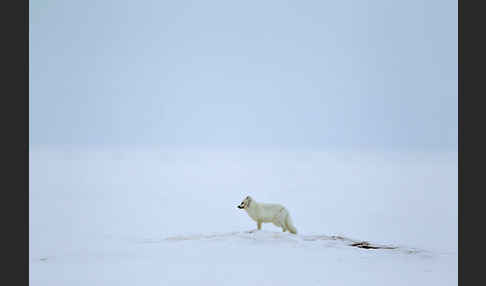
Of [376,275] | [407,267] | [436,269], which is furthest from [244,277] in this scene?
[436,269]

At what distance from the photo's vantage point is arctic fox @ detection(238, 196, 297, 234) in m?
4.40

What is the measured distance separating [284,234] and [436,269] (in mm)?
1260

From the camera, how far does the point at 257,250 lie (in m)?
4.09

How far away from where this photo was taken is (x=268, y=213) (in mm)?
4402

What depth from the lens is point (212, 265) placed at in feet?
12.9

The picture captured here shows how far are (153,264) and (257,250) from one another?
84cm

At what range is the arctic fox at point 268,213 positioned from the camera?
4402 millimetres

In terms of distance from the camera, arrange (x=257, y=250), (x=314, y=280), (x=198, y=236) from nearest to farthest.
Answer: (x=314, y=280) → (x=257, y=250) → (x=198, y=236)

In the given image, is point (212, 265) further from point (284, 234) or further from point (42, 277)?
point (42, 277)

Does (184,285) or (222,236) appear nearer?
(184,285)

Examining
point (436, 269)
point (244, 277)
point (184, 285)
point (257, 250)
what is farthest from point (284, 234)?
point (436, 269)

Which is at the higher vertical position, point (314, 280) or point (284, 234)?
point (284, 234)

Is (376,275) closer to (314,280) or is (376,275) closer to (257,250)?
(314,280)

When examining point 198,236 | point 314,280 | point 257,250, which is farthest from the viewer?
point 198,236
